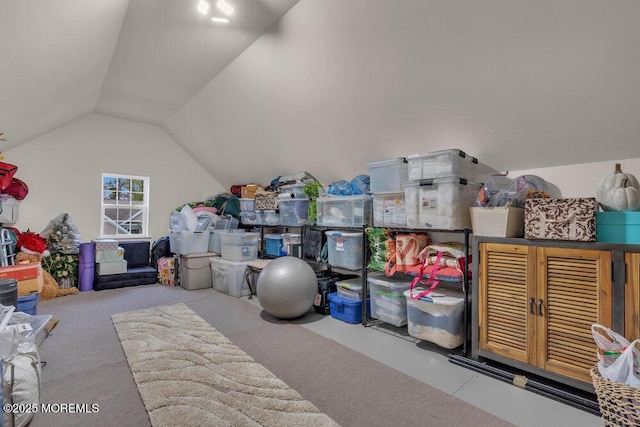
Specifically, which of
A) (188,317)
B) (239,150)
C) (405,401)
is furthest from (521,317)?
(239,150)

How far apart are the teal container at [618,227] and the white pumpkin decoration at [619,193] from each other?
3.8 inches

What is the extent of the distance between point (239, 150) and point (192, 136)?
1151mm

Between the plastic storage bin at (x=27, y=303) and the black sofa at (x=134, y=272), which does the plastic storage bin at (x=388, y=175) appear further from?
the black sofa at (x=134, y=272)

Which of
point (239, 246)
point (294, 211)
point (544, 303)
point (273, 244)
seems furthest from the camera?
point (273, 244)

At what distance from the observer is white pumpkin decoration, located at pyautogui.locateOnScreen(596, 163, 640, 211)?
192 cm

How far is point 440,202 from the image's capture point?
270 centimetres

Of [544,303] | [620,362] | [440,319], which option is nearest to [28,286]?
[440,319]

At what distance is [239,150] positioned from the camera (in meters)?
5.47

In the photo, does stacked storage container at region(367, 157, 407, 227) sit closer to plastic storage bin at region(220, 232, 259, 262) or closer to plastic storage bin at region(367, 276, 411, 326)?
plastic storage bin at region(367, 276, 411, 326)

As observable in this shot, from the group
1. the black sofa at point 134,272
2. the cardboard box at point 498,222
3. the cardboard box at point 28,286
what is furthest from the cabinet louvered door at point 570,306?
the black sofa at point 134,272

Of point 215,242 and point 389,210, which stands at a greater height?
point 389,210

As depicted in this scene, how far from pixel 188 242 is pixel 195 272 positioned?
0.52m

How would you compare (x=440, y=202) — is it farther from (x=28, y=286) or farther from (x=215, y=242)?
(x=28, y=286)

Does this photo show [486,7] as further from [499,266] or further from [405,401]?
[405,401]
